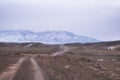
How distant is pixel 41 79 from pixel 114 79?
18.5 ft

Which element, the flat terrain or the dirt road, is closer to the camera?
the dirt road

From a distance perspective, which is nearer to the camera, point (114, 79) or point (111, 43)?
point (114, 79)

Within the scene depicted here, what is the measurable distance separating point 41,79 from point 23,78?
1759mm

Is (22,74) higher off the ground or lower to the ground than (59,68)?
higher

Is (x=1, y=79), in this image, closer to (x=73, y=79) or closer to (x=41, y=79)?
(x=41, y=79)

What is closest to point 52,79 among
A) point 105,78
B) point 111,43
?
point 105,78

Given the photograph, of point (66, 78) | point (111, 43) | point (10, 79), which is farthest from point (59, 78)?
point (111, 43)

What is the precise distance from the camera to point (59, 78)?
2697 centimetres

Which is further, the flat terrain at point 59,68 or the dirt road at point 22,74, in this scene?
the flat terrain at point 59,68

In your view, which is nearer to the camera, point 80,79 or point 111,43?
point 80,79

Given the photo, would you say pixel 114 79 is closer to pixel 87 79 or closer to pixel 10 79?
pixel 87 79

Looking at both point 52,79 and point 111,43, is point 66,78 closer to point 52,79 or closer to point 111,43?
point 52,79

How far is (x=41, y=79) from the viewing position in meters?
26.2

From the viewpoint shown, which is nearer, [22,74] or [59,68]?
[22,74]
